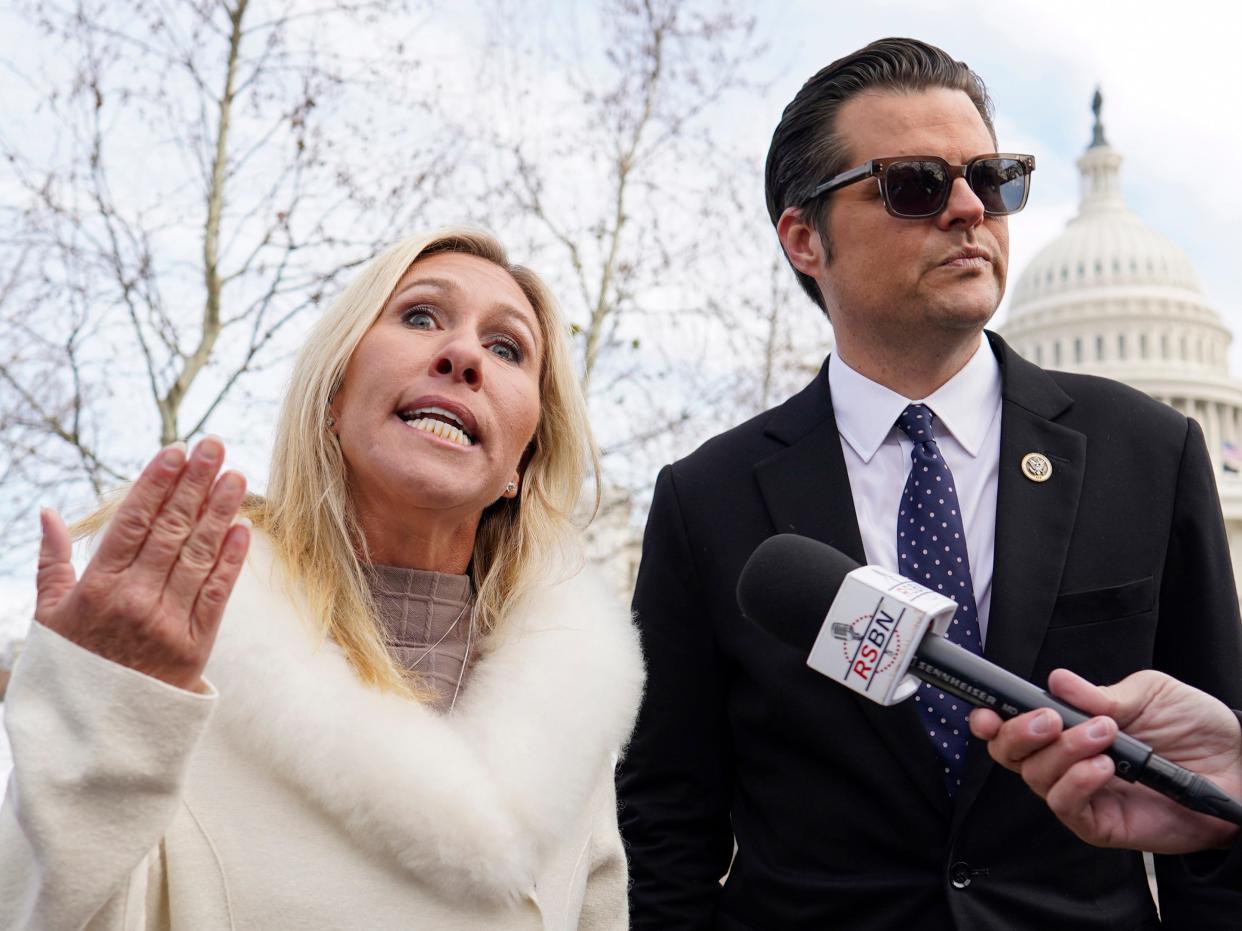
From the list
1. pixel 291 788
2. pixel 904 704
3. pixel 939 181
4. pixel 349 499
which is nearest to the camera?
pixel 291 788

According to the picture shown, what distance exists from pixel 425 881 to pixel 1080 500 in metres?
1.75

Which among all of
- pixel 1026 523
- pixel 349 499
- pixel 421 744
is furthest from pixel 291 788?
pixel 1026 523

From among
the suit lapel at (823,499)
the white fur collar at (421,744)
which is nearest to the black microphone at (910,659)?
the suit lapel at (823,499)

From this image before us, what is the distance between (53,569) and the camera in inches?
82.1

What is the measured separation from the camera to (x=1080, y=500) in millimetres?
3115

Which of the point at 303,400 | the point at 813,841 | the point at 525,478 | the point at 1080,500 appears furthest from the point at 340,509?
the point at 1080,500

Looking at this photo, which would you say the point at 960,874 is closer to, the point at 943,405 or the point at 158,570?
the point at 943,405

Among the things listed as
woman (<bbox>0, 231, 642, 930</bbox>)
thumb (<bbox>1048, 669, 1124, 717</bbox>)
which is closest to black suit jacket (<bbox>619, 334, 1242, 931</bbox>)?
woman (<bbox>0, 231, 642, 930</bbox>)

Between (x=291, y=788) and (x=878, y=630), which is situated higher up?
(x=878, y=630)

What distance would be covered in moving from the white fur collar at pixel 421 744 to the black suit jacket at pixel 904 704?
449mm

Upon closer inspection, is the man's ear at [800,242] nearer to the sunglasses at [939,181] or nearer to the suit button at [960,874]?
the sunglasses at [939,181]

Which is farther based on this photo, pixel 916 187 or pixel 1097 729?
pixel 916 187

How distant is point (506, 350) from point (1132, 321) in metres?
81.7

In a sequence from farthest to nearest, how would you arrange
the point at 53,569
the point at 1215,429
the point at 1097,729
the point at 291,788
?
the point at 1215,429, the point at 291,788, the point at 53,569, the point at 1097,729
